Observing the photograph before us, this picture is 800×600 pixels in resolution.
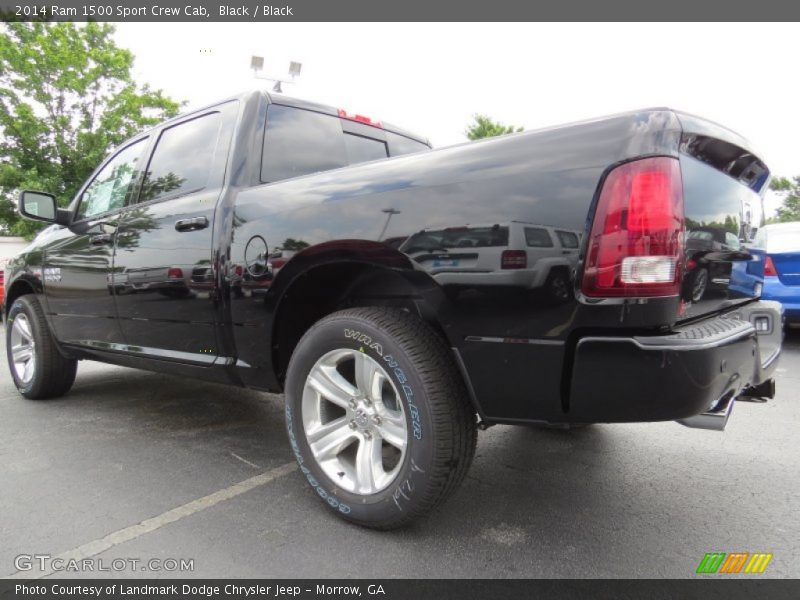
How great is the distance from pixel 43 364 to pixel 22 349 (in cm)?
47

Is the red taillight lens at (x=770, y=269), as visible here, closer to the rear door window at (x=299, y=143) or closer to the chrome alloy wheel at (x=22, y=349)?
the rear door window at (x=299, y=143)

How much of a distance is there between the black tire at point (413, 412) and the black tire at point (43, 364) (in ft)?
9.33

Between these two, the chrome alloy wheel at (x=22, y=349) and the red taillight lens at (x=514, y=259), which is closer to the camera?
the red taillight lens at (x=514, y=259)

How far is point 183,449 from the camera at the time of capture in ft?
9.59

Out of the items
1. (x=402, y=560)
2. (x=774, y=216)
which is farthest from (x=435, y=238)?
(x=774, y=216)

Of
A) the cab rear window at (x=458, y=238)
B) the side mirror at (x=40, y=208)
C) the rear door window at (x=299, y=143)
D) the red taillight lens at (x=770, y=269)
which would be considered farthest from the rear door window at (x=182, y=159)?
the red taillight lens at (x=770, y=269)

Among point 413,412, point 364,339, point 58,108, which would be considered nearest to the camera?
point 413,412

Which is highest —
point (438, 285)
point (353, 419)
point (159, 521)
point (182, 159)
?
point (182, 159)

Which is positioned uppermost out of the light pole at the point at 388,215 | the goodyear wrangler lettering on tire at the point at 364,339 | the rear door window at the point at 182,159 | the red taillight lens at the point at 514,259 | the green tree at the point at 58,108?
the green tree at the point at 58,108

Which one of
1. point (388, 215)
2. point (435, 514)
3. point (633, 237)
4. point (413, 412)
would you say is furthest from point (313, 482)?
point (633, 237)

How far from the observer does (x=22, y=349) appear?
4.08 metres

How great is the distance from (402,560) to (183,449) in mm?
1639

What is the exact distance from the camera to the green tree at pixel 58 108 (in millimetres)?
18750

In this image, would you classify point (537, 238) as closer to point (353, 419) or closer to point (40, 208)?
point (353, 419)
